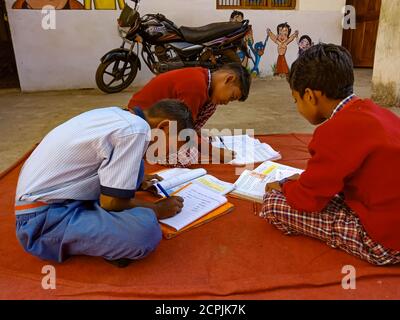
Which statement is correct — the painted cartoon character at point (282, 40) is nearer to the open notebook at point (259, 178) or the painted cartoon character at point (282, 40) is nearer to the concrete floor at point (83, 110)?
the concrete floor at point (83, 110)

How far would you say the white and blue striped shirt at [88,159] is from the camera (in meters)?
1.08

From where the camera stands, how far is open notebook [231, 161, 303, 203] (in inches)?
65.1

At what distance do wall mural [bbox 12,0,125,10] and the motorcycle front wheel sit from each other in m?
0.75

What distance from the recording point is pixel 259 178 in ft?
5.83

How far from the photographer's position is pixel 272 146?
2365 mm

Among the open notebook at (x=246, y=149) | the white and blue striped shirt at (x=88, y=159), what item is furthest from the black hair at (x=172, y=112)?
the open notebook at (x=246, y=149)

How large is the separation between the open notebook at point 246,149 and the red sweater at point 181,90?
32cm

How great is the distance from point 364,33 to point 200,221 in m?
5.90

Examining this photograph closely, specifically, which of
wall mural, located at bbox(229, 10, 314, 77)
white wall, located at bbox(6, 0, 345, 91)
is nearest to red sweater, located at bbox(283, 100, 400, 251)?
white wall, located at bbox(6, 0, 345, 91)

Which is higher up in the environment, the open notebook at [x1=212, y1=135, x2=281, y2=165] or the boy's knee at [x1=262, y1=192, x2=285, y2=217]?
the boy's knee at [x1=262, y1=192, x2=285, y2=217]

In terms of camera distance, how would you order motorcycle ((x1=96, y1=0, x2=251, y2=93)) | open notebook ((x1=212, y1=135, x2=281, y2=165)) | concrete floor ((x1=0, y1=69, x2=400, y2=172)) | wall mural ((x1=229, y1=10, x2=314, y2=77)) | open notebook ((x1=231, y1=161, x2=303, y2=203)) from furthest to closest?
wall mural ((x1=229, y1=10, x2=314, y2=77)) < motorcycle ((x1=96, y1=0, x2=251, y2=93)) < concrete floor ((x1=0, y1=69, x2=400, y2=172)) < open notebook ((x1=212, y1=135, x2=281, y2=165)) < open notebook ((x1=231, y1=161, x2=303, y2=203))

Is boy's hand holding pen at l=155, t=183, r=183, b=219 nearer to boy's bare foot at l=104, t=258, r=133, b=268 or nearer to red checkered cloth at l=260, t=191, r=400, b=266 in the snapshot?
boy's bare foot at l=104, t=258, r=133, b=268

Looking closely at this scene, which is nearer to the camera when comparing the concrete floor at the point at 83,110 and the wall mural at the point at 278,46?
the concrete floor at the point at 83,110

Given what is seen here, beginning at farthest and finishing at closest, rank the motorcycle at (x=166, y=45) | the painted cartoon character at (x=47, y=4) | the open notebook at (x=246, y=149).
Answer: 1. the painted cartoon character at (x=47, y=4)
2. the motorcycle at (x=166, y=45)
3. the open notebook at (x=246, y=149)
